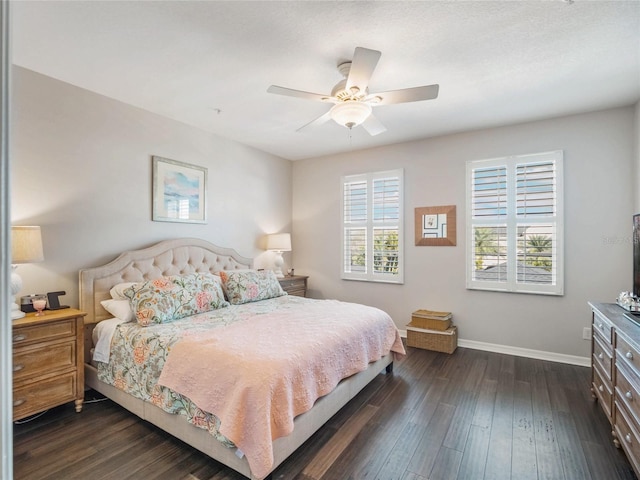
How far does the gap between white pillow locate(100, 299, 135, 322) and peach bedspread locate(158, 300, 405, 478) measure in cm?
85

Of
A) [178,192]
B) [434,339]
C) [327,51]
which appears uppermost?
[327,51]

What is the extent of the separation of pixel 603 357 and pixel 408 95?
240cm

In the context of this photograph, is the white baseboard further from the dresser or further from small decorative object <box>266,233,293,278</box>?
small decorative object <box>266,233,293,278</box>

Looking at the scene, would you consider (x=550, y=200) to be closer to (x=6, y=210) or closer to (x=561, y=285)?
(x=561, y=285)

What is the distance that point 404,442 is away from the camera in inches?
87.4

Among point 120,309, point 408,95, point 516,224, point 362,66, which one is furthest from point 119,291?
point 516,224

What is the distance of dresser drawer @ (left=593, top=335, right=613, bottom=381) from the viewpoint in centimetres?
226

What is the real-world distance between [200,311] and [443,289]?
295cm

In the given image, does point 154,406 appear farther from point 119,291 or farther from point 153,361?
point 119,291

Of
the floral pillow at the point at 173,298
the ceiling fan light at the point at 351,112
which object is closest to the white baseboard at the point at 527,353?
the floral pillow at the point at 173,298

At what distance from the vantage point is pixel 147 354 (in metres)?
2.33

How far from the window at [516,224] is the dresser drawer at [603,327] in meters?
0.99

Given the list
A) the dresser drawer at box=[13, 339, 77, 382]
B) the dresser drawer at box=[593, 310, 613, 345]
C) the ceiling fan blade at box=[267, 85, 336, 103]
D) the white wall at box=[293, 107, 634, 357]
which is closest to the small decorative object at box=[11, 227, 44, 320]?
the dresser drawer at box=[13, 339, 77, 382]

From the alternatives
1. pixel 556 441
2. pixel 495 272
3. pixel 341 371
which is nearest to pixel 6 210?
pixel 341 371
